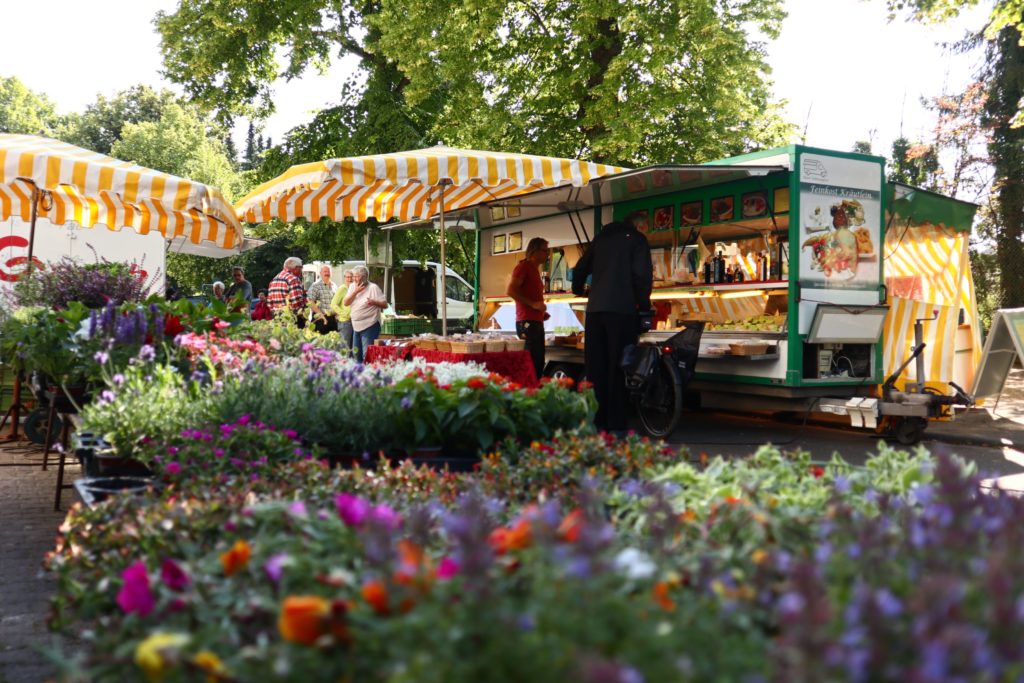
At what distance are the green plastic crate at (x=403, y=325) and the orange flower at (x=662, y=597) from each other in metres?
19.7

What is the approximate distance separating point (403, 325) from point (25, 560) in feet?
52.8

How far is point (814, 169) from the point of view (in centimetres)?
948

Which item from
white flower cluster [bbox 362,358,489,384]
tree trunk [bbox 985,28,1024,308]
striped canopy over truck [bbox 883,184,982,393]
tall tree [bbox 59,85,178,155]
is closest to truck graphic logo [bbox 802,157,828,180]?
striped canopy over truck [bbox 883,184,982,393]

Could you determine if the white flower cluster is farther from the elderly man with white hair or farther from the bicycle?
the elderly man with white hair

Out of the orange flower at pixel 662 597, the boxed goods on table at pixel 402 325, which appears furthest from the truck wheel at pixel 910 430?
the boxed goods on table at pixel 402 325

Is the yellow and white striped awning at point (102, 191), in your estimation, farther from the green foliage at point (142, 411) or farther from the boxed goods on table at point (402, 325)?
the boxed goods on table at point (402, 325)

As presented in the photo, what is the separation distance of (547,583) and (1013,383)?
16.6 meters

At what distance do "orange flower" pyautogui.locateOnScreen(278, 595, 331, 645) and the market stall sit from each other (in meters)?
8.40

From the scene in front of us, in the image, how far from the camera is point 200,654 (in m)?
1.52

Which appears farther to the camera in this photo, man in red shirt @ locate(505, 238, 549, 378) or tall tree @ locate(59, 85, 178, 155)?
tall tree @ locate(59, 85, 178, 155)

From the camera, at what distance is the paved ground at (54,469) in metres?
4.04

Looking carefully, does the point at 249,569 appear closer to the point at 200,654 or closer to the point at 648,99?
the point at 200,654

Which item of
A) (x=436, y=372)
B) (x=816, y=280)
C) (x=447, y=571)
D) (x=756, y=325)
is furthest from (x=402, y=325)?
(x=447, y=571)

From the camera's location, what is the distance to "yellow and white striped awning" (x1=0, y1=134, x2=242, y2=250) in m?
8.59
